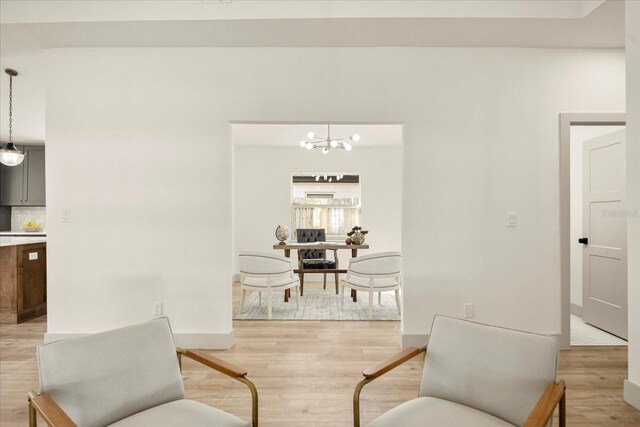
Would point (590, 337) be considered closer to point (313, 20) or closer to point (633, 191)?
point (633, 191)

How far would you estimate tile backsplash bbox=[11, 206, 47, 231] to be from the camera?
703cm

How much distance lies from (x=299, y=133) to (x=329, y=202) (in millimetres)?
1657

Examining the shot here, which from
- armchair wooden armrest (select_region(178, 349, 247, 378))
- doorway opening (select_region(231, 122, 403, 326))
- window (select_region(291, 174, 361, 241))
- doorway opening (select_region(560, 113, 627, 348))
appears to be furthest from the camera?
window (select_region(291, 174, 361, 241))

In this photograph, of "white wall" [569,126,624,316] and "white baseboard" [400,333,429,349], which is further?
"white wall" [569,126,624,316]

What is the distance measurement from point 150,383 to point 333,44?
9.42 ft

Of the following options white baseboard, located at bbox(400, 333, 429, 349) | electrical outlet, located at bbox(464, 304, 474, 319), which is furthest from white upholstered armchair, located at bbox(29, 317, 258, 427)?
electrical outlet, located at bbox(464, 304, 474, 319)

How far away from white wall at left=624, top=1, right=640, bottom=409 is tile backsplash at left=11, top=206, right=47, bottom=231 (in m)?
9.12

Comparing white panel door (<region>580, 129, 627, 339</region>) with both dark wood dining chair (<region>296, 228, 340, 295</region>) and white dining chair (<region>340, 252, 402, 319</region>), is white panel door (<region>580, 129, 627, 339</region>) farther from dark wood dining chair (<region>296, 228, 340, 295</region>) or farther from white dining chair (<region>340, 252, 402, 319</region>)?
dark wood dining chair (<region>296, 228, 340, 295</region>)

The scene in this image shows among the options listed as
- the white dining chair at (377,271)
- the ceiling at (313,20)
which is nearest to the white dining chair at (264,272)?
the white dining chair at (377,271)

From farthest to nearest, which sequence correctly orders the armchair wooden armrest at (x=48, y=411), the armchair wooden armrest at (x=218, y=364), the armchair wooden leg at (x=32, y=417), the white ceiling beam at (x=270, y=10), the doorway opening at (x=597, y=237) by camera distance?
the doorway opening at (x=597, y=237), the white ceiling beam at (x=270, y=10), the armchair wooden armrest at (x=218, y=364), the armchair wooden leg at (x=32, y=417), the armchair wooden armrest at (x=48, y=411)

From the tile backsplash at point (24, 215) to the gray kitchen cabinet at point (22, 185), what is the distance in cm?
33

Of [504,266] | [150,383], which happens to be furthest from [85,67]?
[504,266]

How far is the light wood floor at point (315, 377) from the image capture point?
2094mm

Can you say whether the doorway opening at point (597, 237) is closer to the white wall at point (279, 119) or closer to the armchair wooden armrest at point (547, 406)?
the white wall at point (279, 119)
